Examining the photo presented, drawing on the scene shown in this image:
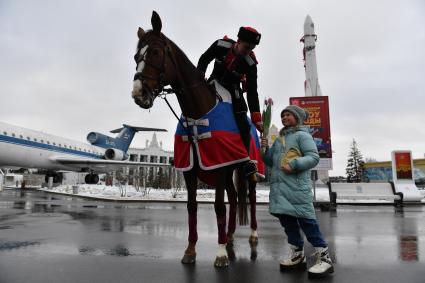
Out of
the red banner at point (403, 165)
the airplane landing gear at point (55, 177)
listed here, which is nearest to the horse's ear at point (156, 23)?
the red banner at point (403, 165)

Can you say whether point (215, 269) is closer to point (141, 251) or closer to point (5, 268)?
point (141, 251)

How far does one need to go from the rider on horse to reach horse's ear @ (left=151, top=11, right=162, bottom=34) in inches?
37.4

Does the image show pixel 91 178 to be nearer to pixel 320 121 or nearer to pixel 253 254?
pixel 320 121

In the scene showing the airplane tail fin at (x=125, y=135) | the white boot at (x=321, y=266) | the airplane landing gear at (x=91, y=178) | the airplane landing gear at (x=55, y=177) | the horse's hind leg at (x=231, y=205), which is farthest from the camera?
the airplane tail fin at (x=125, y=135)

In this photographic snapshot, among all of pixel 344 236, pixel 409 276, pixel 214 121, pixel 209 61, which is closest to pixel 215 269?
pixel 214 121

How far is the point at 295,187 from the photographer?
3268mm

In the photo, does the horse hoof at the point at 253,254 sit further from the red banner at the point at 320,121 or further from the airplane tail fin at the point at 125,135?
the airplane tail fin at the point at 125,135

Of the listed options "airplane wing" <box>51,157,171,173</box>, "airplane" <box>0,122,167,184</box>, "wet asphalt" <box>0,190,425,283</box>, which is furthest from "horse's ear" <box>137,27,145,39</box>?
"airplane wing" <box>51,157,171,173</box>

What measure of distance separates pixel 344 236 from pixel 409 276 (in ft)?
8.27

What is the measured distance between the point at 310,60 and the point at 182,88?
131 ft

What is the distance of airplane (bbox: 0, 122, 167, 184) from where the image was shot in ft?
70.4

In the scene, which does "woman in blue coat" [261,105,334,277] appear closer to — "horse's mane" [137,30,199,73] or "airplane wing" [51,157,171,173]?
"horse's mane" [137,30,199,73]

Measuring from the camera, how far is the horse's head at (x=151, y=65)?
10.5 feet

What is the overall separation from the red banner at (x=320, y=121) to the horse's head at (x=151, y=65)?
10682 millimetres
